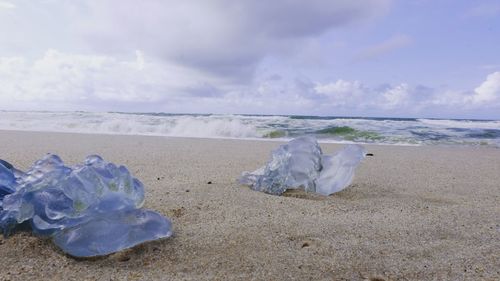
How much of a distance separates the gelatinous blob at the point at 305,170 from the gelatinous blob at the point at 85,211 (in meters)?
1.12

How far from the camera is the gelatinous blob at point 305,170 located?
254 cm

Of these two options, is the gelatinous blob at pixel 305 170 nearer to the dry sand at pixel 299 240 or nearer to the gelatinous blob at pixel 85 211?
the dry sand at pixel 299 240

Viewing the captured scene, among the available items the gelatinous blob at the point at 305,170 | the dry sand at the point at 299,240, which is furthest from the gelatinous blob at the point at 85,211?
the gelatinous blob at the point at 305,170

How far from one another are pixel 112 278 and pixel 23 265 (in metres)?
0.32

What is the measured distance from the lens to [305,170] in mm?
2617

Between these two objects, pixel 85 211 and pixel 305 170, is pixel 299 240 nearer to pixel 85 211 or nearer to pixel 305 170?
pixel 85 211

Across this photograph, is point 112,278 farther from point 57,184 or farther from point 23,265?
point 57,184

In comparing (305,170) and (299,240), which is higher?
(305,170)

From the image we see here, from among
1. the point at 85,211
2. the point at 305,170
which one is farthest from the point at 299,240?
the point at 305,170

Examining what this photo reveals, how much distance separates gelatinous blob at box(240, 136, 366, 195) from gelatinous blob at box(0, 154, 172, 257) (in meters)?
1.12

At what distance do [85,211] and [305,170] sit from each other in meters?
1.57

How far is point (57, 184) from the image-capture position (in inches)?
58.2

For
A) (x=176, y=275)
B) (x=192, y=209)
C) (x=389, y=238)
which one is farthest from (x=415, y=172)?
(x=176, y=275)

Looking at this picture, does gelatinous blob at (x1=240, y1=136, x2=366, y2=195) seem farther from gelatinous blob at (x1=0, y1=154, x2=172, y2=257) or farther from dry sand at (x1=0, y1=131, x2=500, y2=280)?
gelatinous blob at (x1=0, y1=154, x2=172, y2=257)
